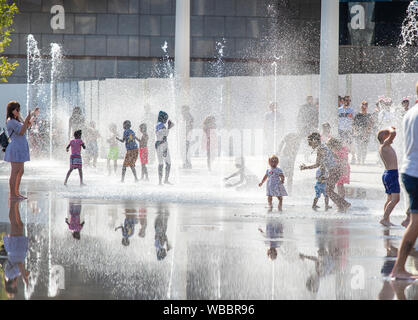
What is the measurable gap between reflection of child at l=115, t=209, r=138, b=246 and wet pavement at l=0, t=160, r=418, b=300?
14 mm

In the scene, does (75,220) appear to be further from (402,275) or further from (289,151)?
(402,275)

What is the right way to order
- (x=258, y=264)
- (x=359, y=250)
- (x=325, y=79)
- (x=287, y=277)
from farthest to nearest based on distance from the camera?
(x=325, y=79), (x=359, y=250), (x=258, y=264), (x=287, y=277)

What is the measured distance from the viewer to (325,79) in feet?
86.0

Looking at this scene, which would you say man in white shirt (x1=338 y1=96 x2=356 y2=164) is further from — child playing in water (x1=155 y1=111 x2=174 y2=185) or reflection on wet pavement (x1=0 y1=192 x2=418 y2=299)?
reflection on wet pavement (x1=0 y1=192 x2=418 y2=299)

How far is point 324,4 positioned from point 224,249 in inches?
703

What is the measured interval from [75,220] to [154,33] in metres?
27.8

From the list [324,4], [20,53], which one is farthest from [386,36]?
[20,53]

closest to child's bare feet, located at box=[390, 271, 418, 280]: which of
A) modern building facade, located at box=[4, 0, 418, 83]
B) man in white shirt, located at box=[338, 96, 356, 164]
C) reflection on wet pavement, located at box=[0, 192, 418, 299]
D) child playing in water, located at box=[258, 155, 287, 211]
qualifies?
reflection on wet pavement, located at box=[0, 192, 418, 299]

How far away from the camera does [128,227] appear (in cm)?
1202

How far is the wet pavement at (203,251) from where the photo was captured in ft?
24.6

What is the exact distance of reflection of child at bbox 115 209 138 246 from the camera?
10.8 metres

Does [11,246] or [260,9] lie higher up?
[260,9]
